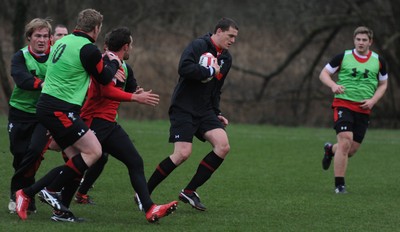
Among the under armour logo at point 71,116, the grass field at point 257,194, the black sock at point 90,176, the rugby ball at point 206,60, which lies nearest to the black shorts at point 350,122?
the grass field at point 257,194

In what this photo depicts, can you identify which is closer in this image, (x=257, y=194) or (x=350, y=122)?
(x=257, y=194)

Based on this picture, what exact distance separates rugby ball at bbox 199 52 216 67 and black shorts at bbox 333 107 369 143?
260 centimetres

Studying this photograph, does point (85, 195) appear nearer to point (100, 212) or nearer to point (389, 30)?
point (100, 212)

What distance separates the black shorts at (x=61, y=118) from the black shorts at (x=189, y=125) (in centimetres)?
139

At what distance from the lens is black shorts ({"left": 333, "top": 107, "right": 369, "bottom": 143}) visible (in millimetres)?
9773

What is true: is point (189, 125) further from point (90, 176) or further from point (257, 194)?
point (257, 194)

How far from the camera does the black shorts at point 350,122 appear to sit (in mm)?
9773

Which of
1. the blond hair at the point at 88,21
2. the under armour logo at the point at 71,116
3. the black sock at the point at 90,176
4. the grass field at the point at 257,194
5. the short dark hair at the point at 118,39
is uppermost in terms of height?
the blond hair at the point at 88,21

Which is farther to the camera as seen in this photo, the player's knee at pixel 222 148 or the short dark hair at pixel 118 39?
the player's knee at pixel 222 148

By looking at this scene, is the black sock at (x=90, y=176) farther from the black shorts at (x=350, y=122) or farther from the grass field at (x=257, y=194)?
the black shorts at (x=350, y=122)

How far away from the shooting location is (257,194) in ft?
30.7

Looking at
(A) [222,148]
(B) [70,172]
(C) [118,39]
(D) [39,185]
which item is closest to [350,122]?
(A) [222,148]

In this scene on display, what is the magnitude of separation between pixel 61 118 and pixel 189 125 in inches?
64.6

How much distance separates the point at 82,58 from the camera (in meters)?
6.65
